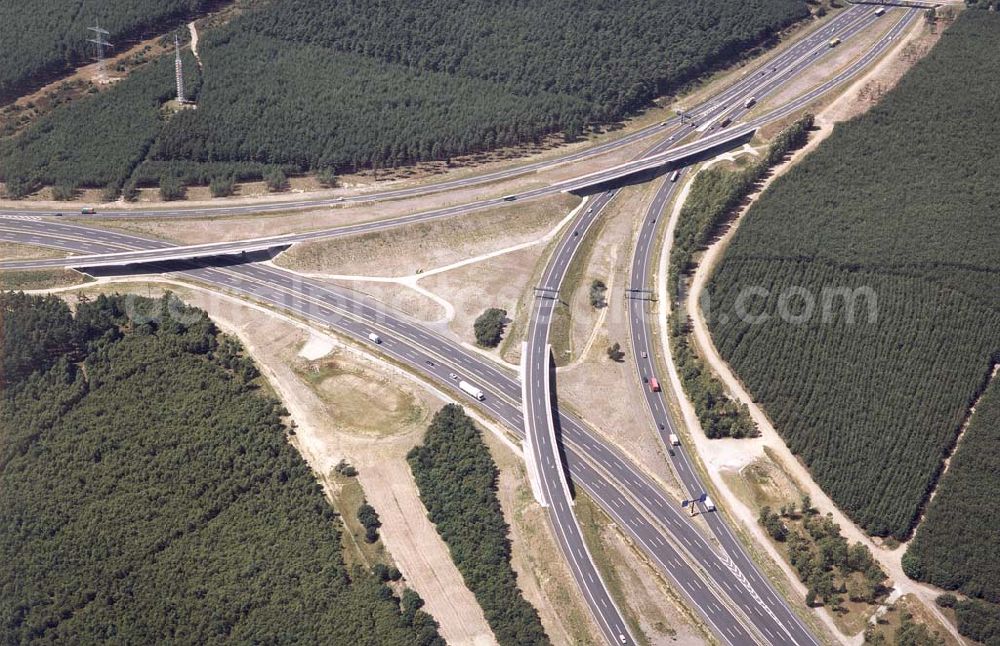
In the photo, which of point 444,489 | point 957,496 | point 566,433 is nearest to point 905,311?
point 957,496

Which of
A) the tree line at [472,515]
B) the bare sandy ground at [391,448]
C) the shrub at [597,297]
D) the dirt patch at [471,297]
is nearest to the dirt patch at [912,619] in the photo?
the bare sandy ground at [391,448]

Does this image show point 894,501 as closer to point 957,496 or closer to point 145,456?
point 957,496

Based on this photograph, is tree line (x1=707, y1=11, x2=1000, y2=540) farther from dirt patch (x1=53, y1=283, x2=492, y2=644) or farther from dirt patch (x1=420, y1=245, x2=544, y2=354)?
dirt patch (x1=53, y1=283, x2=492, y2=644)

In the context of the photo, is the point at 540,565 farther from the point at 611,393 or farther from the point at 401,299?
the point at 401,299

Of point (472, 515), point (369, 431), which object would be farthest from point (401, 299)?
point (472, 515)

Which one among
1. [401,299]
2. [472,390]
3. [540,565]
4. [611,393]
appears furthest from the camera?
[401,299]

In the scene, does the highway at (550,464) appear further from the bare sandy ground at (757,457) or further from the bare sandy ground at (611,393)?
the bare sandy ground at (757,457)
